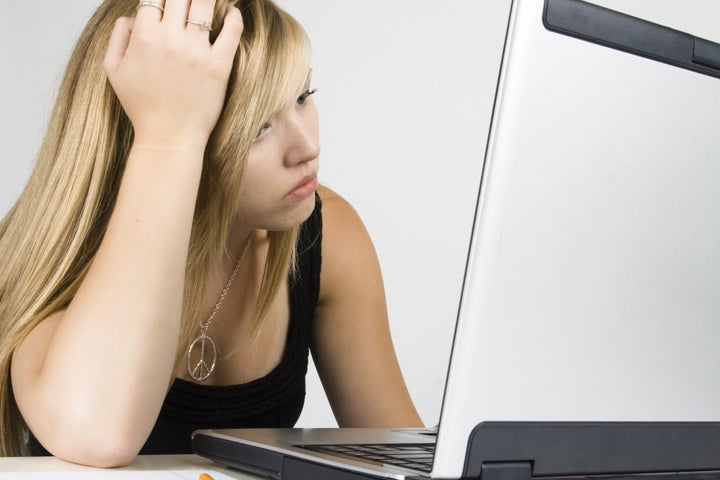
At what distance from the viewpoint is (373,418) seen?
1.39m

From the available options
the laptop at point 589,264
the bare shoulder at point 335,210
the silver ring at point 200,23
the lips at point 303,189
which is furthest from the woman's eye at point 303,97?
the laptop at point 589,264

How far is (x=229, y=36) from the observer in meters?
1.00

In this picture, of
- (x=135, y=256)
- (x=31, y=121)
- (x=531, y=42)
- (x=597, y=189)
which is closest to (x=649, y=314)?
(x=597, y=189)

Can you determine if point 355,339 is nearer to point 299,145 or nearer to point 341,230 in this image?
point 341,230

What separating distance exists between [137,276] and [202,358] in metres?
0.40

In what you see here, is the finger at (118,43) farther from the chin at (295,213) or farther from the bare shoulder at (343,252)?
the bare shoulder at (343,252)

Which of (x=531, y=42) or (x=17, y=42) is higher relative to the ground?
(x=17, y=42)

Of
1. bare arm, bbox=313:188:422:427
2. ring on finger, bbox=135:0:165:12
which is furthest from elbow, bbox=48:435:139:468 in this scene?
bare arm, bbox=313:188:422:427

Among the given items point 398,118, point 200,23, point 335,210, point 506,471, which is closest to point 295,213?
point 200,23

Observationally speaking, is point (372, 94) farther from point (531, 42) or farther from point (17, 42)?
point (531, 42)

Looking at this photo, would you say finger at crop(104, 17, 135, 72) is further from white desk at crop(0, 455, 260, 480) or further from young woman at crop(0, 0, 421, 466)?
white desk at crop(0, 455, 260, 480)

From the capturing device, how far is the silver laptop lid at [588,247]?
57 cm

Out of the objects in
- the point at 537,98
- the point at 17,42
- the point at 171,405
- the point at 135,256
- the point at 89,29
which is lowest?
the point at 171,405

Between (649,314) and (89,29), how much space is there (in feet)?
2.72
